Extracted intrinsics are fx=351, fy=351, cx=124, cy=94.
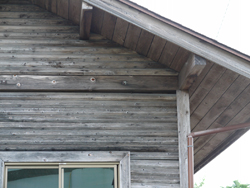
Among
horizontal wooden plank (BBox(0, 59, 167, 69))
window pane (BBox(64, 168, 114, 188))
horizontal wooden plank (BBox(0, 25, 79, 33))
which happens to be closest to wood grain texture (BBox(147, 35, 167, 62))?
horizontal wooden plank (BBox(0, 59, 167, 69))

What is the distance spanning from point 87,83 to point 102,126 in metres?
0.70

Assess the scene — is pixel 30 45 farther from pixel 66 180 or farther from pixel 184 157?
pixel 184 157

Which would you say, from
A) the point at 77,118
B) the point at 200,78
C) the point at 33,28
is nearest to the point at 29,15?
the point at 33,28

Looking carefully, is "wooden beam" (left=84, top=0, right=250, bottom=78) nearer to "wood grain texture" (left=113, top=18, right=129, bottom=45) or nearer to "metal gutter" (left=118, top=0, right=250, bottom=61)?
"metal gutter" (left=118, top=0, right=250, bottom=61)

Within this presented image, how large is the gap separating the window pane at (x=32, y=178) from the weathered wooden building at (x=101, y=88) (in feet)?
0.45

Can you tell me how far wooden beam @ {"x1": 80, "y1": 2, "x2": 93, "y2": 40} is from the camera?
4891 millimetres

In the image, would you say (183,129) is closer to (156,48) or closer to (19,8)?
(156,48)

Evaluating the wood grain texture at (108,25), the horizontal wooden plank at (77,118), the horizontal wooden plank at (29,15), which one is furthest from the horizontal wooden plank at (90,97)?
the horizontal wooden plank at (29,15)

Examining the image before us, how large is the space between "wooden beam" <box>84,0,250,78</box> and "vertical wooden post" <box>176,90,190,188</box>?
0.95 m

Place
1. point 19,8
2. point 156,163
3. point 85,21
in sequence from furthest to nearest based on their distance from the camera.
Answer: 1. point 19,8
2. point 85,21
3. point 156,163

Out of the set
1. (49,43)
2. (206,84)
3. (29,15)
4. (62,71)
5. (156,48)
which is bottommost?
(206,84)

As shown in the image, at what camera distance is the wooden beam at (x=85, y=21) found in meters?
4.89

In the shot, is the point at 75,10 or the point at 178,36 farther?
the point at 75,10

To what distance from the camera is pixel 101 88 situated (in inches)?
208
